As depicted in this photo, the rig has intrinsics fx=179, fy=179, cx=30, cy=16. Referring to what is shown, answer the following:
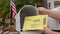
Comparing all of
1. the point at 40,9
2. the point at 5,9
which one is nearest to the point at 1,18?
the point at 5,9

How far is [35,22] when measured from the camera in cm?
69

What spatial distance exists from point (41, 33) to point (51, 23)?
55mm

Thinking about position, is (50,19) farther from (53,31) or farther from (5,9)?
(5,9)

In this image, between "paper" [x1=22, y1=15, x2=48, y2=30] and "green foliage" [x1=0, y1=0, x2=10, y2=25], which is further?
"green foliage" [x1=0, y1=0, x2=10, y2=25]

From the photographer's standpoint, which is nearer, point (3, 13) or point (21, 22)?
point (21, 22)

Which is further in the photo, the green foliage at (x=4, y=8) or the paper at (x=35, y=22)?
the green foliage at (x=4, y=8)

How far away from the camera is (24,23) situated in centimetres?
70

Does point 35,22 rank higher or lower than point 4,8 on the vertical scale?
lower

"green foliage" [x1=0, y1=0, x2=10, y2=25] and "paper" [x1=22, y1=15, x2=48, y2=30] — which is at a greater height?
"green foliage" [x1=0, y1=0, x2=10, y2=25]

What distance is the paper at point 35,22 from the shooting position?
0.68 metres

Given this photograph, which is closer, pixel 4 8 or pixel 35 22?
pixel 35 22

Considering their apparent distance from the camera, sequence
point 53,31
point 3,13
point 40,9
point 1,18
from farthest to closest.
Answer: point 3,13 < point 1,18 < point 40,9 < point 53,31

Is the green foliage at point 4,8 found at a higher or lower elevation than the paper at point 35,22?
higher

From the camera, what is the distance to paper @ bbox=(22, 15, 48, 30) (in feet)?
2.22
